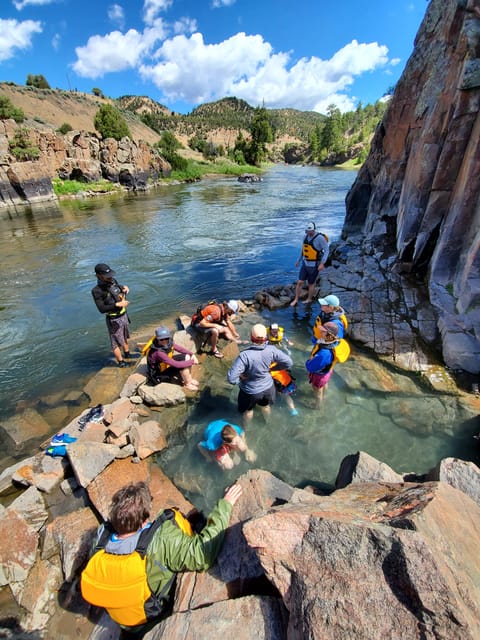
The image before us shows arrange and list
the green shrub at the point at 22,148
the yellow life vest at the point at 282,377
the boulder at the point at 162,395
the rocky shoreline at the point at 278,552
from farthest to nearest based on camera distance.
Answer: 1. the green shrub at the point at 22,148
2. the boulder at the point at 162,395
3. the yellow life vest at the point at 282,377
4. the rocky shoreline at the point at 278,552

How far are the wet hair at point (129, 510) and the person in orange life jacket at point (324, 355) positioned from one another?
3.47 meters

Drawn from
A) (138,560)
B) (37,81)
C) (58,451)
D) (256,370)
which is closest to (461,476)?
(256,370)

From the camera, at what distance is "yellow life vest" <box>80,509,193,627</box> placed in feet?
8.59

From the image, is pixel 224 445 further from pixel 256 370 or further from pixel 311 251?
pixel 311 251

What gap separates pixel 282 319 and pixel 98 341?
552cm

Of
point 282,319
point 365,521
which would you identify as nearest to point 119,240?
point 282,319

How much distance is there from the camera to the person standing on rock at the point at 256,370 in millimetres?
4746

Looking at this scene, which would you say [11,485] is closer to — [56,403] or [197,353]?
[56,403]

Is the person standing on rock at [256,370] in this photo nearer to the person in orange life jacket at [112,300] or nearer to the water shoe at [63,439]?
the water shoe at [63,439]

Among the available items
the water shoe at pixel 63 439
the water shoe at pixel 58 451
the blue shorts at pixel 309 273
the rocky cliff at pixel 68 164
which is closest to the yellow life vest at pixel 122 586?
the water shoe at pixel 58 451

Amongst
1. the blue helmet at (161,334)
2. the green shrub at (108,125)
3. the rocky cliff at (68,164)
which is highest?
the green shrub at (108,125)

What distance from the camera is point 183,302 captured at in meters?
11.1

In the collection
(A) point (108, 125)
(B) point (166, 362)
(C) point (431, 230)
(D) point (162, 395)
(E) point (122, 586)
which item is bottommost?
(D) point (162, 395)

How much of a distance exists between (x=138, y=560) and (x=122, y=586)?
0.24m
